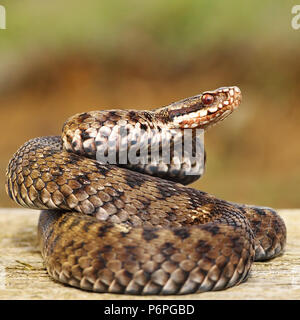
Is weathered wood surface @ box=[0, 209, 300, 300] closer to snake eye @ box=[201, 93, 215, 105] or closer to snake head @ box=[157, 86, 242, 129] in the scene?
snake head @ box=[157, 86, 242, 129]

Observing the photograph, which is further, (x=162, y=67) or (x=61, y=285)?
(x=162, y=67)

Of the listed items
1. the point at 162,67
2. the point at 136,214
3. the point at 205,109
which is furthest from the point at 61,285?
the point at 162,67

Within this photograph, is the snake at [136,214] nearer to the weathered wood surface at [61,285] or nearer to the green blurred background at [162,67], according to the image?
the weathered wood surface at [61,285]

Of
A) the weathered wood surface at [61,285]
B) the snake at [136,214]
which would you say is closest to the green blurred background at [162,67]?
the weathered wood surface at [61,285]

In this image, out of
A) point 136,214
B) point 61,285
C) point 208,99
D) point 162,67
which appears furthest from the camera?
point 162,67

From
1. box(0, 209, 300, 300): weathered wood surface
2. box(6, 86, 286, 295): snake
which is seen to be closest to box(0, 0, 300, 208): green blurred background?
box(0, 209, 300, 300): weathered wood surface

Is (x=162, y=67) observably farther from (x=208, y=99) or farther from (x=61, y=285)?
(x=61, y=285)
